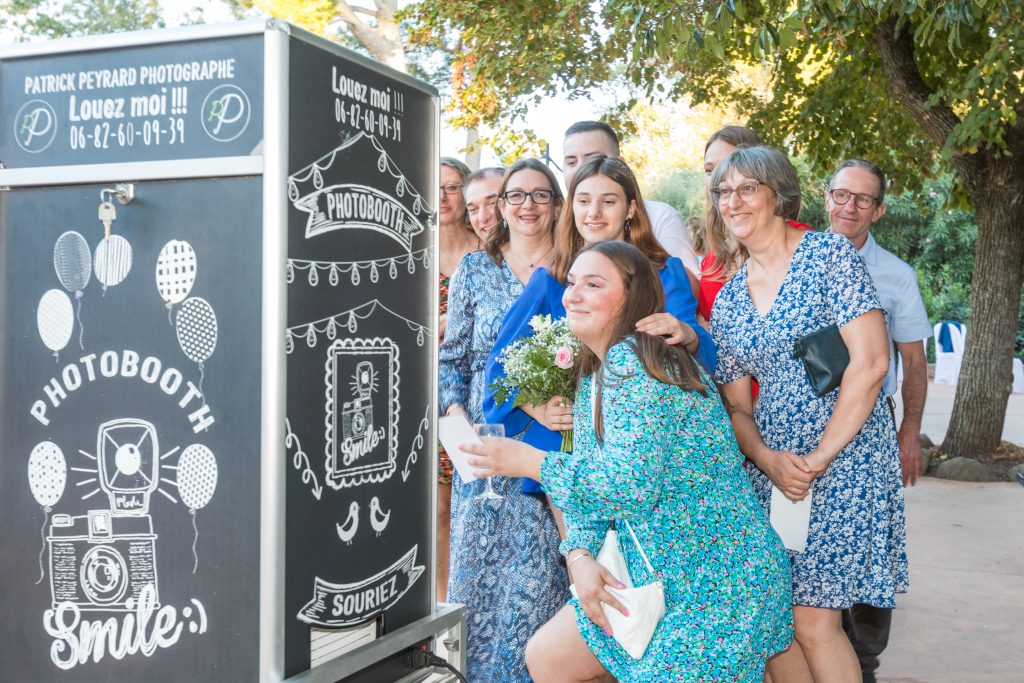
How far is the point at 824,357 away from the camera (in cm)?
314

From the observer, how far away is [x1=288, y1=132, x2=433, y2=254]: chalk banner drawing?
2.04 meters

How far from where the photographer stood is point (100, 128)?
209cm

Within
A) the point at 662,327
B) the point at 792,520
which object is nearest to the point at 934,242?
the point at 792,520

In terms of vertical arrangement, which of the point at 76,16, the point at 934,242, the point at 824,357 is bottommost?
the point at 824,357

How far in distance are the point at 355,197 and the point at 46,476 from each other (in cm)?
85

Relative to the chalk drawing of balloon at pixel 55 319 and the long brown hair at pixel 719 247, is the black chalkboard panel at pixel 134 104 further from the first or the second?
the long brown hair at pixel 719 247

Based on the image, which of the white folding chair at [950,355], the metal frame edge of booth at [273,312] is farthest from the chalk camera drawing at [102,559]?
the white folding chair at [950,355]

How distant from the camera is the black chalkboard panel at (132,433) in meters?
2.00

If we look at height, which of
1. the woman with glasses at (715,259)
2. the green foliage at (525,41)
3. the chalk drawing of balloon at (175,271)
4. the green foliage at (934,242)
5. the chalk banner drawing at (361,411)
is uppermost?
the green foliage at (525,41)

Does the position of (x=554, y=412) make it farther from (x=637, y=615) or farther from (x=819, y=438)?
(x=637, y=615)

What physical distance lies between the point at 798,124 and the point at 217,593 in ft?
35.6

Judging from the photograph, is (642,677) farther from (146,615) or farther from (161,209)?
(161,209)

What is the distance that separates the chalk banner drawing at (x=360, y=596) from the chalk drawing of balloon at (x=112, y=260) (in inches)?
28.4

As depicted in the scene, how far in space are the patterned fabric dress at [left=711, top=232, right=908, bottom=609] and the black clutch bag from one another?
0.10 ft
